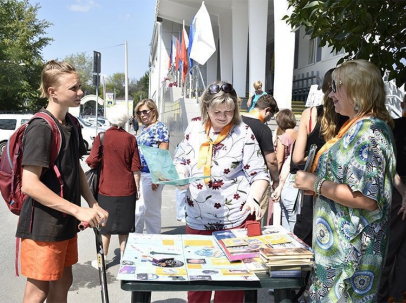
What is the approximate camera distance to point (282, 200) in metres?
4.31

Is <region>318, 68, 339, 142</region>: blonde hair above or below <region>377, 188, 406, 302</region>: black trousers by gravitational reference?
above

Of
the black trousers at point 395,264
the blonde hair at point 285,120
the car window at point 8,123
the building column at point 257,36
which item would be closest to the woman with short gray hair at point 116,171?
the blonde hair at point 285,120

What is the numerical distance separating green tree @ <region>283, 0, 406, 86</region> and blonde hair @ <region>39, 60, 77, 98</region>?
63.4 inches

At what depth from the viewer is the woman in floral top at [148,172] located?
17.6 feet

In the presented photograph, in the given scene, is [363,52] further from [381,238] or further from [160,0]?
[160,0]

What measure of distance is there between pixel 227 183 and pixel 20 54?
104 ft

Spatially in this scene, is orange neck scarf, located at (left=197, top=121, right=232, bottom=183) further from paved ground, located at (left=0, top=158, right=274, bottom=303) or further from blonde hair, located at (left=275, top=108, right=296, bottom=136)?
blonde hair, located at (left=275, top=108, right=296, bottom=136)

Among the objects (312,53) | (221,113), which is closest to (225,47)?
(312,53)

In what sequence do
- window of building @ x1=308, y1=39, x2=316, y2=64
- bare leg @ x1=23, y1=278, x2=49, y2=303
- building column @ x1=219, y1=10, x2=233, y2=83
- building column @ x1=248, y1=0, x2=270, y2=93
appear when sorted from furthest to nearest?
building column @ x1=219, y1=10, x2=233, y2=83, window of building @ x1=308, y1=39, x2=316, y2=64, building column @ x1=248, y1=0, x2=270, y2=93, bare leg @ x1=23, y1=278, x2=49, y2=303

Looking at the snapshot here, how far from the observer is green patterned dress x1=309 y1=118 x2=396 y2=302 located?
2.02m

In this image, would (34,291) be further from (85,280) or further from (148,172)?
(148,172)

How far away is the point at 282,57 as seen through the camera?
14.9m

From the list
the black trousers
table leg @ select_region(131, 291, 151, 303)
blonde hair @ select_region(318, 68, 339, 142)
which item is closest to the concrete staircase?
the black trousers

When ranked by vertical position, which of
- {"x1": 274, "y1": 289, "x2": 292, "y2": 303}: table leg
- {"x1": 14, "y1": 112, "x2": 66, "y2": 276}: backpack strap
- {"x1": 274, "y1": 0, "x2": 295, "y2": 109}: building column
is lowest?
{"x1": 274, "y1": 289, "x2": 292, "y2": 303}: table leg
